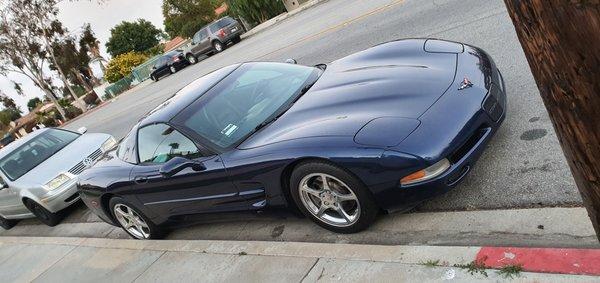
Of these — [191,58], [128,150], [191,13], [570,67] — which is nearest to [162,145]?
[128,150]

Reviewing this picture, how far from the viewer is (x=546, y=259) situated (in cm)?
267

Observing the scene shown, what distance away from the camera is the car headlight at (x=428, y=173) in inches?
130

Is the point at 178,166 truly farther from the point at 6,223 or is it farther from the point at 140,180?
the point at 6,223

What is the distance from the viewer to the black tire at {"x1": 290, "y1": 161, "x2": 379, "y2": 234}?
136 inches

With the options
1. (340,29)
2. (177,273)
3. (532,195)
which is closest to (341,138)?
(532,195)

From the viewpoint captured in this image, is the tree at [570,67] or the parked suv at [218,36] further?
the parked suv at [218,36]

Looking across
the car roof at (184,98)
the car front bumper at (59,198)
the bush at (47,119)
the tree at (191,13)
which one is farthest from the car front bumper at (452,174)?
the tree at (191,13)

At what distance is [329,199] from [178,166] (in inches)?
53.0

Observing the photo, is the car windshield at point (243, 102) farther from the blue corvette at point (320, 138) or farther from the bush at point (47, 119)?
the bush at point (47, 119)

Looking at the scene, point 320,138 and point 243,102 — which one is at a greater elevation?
point 243,102

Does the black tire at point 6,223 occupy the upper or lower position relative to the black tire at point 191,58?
lower

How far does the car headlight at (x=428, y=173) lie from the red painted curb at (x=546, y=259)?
22.6 inches

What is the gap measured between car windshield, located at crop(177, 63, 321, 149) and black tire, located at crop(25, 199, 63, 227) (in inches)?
172

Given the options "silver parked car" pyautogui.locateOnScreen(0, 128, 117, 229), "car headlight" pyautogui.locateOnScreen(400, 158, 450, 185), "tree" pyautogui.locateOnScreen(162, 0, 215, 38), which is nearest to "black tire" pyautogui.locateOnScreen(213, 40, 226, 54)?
"silver parked car" pyautogui.locateOnScreen(0, 128, 117, 229)
